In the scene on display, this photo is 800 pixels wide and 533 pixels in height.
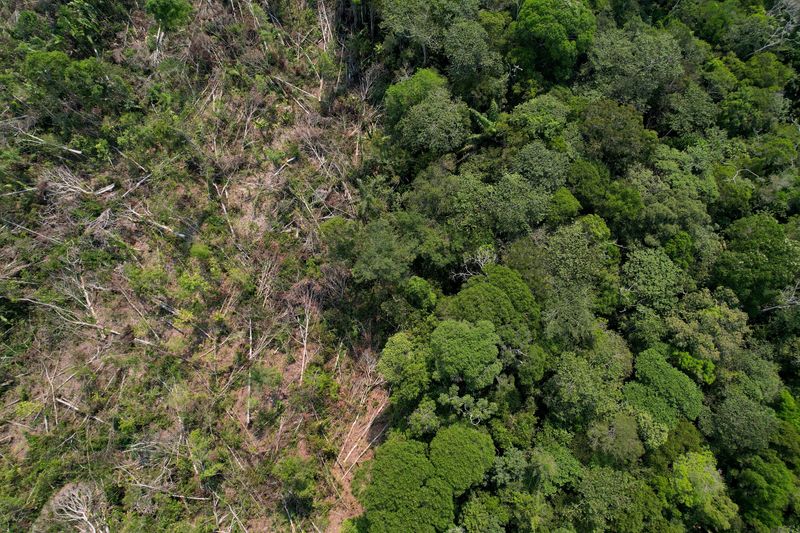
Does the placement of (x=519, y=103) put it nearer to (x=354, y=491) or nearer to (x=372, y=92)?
(x=372, y=92)

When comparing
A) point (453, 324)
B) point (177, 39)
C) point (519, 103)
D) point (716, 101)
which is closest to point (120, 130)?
point (177, 39)

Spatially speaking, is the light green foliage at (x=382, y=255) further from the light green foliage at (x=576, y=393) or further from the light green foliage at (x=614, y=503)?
the light green foliage at (x=614, y=503)

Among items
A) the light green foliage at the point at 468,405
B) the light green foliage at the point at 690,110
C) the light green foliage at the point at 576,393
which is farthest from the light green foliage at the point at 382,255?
the light green foliage at the point at 690,110

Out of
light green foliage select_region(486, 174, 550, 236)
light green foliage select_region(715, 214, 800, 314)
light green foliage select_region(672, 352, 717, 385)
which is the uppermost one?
light green foliage select_region(715, 214, 800, 314)

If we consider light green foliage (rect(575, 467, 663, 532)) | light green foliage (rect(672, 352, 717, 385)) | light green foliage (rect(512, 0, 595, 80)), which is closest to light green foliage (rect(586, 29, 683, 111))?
light green foliage (rect(512, 0, 595, 80))

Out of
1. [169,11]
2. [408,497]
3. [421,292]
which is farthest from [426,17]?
[408,497]

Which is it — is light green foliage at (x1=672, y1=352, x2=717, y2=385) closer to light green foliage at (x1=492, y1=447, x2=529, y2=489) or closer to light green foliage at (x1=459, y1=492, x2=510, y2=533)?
light green foliage at (x1=492, y1=447, x2=529, y2=489)
